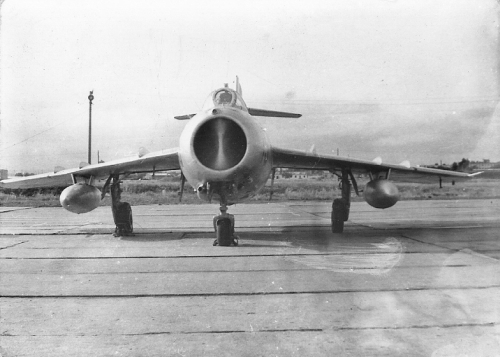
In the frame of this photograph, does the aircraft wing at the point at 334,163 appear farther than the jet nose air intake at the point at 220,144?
Yes

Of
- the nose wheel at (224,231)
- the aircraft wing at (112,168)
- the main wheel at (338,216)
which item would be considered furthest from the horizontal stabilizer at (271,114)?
the nose wheel at (224,231)

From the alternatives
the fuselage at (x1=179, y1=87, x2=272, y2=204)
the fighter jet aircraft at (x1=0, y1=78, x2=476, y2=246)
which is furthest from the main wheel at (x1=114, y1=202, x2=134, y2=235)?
the fuselage at (x1=179, y1=87, x2=272, y2=204)

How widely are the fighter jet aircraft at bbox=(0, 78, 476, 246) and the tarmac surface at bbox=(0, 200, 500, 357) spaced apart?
1.14m

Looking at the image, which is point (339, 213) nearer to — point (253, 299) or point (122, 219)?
point (122, 219)

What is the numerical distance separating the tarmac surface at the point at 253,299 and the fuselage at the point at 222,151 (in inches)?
50.6

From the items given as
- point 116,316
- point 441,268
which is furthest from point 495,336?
point 116,316

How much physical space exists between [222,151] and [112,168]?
3870 mm

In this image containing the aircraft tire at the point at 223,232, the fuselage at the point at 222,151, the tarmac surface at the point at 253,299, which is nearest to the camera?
the tarmac surface at the point at 253,299

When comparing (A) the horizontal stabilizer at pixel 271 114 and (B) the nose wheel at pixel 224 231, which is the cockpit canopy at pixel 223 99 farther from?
(A) the horizontal stabilizer at pixel 271 114

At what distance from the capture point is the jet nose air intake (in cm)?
685

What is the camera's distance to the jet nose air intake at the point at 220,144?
6848mm

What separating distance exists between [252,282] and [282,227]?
6524 mm

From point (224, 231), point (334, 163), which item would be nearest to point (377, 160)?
point (334, 163)

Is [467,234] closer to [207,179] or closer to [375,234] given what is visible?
[375,234]
